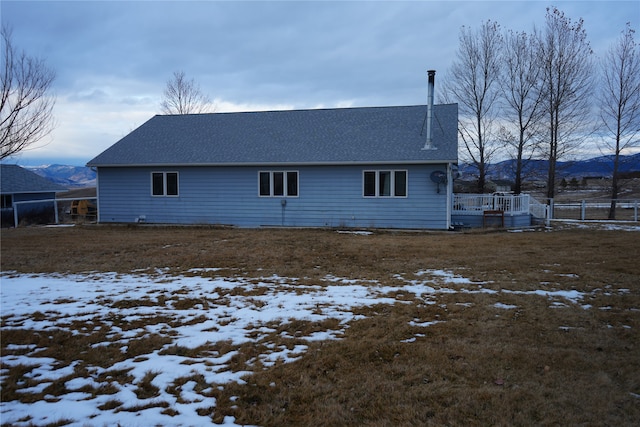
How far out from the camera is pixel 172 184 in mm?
18219

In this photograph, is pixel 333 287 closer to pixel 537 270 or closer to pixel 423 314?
pixel 423 314

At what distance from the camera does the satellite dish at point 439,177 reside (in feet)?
50.7

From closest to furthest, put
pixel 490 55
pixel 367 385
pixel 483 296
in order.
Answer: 1. pixel 367 385
2. pixel 483 296
3. pixel 490 55

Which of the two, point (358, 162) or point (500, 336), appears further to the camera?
point (358, 162)

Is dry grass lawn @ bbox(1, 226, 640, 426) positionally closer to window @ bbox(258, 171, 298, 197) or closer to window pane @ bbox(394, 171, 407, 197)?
window pane @ bbox(394, 171, 407, 197)

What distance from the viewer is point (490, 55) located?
2394 centimetres

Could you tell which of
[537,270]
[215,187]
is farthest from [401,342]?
[215,187]

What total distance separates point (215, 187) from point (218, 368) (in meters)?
14.3

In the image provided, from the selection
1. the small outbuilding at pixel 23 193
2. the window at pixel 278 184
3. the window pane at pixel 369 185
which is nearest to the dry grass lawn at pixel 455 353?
the window pane at pixel 369 185

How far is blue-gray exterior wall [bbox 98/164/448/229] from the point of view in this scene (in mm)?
15992

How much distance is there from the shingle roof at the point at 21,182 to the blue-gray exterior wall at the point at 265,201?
14.3 metres

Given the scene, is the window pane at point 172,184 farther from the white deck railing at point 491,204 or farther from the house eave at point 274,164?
the white deck railing at point 491,204

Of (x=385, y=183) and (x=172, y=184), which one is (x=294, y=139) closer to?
(x=385, y=183)

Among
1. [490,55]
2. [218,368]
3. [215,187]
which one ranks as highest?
[490,55]
